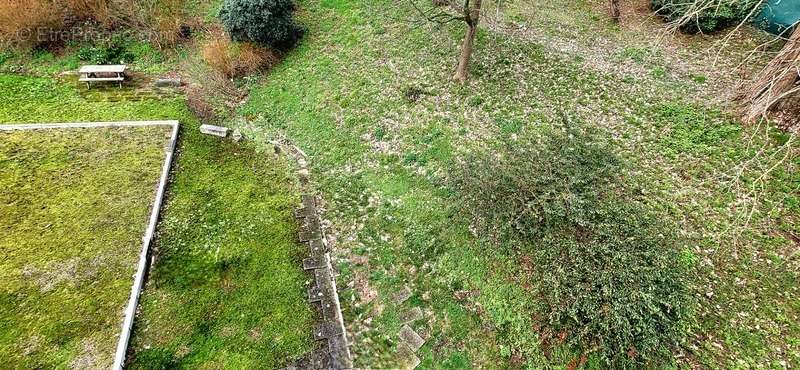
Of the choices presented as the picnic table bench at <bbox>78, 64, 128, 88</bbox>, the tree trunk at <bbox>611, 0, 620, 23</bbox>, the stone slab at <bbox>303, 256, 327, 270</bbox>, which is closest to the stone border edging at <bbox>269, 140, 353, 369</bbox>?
the stone slab at <bbox>303, 256, 327, 270</bbox>

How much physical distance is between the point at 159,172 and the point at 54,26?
26.4 ft

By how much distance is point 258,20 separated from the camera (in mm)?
12273

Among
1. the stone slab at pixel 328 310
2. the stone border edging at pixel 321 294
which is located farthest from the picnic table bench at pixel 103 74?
the stone slab at pixel 328 310

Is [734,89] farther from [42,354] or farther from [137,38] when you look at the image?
[137,38]

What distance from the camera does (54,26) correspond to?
13234mm

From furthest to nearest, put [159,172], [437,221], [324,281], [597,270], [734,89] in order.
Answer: [734,89] → [159,172] → [437,221] → [324,281] → [597,270]

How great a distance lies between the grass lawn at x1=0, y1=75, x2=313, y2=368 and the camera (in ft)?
21.2

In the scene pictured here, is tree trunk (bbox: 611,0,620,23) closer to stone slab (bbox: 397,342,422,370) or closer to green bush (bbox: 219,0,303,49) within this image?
green bush (bbox: 219,0,303,49)

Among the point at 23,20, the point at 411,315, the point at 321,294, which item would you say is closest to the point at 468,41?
the point at 411,315

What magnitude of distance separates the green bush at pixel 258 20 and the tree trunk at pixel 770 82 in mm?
11472

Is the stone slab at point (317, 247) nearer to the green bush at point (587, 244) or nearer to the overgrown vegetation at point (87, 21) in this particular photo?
the green bush at point (587, 244)

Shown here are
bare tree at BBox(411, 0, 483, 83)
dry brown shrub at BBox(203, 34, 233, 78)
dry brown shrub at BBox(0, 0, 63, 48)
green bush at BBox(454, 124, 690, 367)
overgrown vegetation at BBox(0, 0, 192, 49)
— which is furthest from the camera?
overgrown vegetation at BBox(0, 0, 192, 49)

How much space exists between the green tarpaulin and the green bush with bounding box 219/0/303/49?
492 inches

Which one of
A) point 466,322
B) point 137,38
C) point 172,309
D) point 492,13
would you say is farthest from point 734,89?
point 137,38
